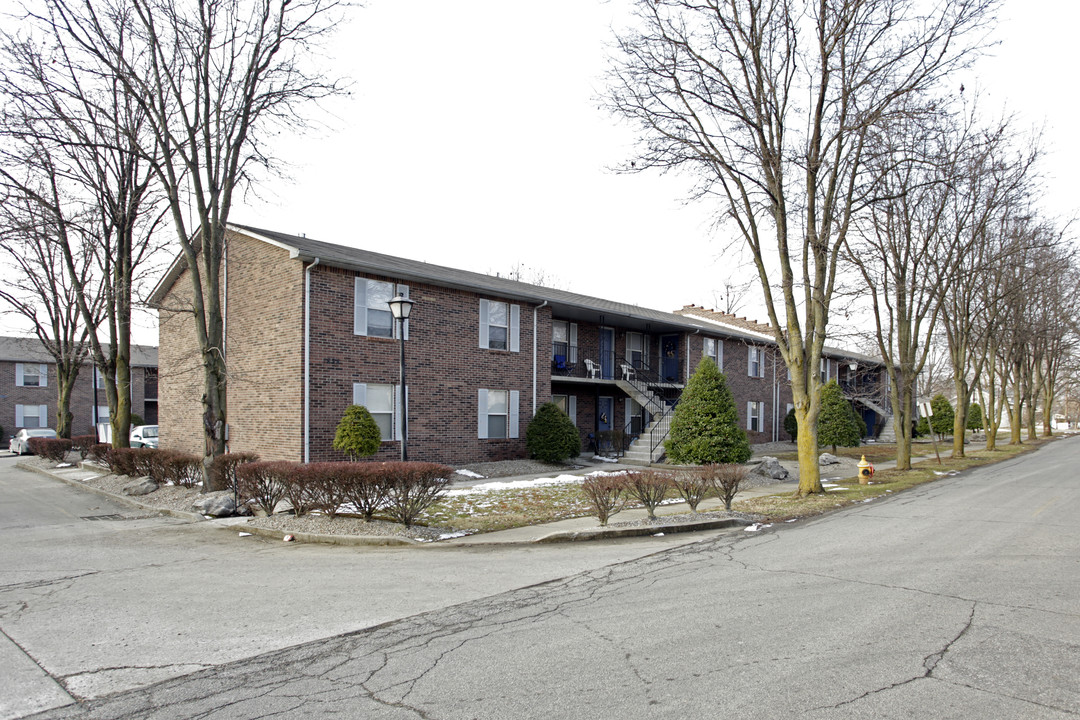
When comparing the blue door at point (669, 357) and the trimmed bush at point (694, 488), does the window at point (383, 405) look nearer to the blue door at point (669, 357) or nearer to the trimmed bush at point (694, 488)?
the trimmed bush at point (694, 488)

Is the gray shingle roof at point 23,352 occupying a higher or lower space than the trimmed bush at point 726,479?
higher

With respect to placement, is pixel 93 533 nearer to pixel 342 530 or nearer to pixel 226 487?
pixel 226 487

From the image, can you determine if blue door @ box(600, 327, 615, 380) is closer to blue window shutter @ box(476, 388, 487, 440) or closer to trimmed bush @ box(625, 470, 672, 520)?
Result: blue window shutter @ box(476, 388, 487, 440)

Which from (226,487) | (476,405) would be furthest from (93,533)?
(476,405)

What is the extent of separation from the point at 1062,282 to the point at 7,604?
3837 cm

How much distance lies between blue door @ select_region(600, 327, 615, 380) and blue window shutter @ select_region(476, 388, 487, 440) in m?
7.54

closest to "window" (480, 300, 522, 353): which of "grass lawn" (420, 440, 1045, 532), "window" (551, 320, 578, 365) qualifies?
"window" (551, 320, 578, 365)

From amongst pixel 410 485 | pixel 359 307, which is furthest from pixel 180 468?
pixel 410 485

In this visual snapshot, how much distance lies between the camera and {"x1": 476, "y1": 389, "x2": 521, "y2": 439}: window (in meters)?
19.9

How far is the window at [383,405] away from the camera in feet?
57.1

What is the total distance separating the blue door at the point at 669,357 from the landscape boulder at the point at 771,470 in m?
9.43

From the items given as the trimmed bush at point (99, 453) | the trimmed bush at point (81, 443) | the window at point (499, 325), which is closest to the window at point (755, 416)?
the window at point (499, 325)

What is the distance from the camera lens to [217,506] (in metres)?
12.2

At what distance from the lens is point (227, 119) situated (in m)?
14.6
